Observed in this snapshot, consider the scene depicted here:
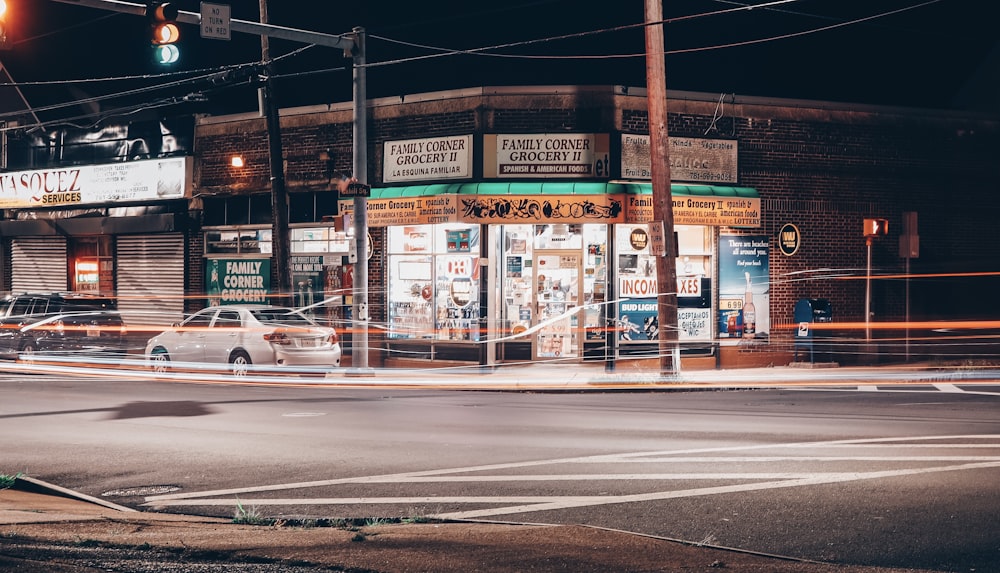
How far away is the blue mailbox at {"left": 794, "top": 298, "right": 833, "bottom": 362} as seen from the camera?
77.8ft

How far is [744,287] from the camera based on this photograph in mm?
24562

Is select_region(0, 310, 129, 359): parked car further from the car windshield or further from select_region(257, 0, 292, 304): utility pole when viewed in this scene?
the car windshield

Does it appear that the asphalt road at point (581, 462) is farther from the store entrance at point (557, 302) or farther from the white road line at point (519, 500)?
the store entrance at point (557, 302)

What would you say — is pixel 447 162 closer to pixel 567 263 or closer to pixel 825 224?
pixel 567 263

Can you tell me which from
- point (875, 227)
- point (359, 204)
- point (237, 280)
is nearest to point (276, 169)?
point (359, 204)

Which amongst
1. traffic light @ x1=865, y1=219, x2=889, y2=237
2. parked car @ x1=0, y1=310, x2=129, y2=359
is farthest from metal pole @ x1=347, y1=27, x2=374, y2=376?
traffic light @ x1=865, y1=219, x2=889, y2=237

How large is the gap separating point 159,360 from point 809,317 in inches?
566

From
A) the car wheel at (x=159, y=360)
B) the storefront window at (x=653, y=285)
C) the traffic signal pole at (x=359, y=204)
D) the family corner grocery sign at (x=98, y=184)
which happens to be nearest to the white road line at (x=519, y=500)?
the traffic signal pole at (x=359, y=204)

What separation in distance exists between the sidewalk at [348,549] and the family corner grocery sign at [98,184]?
75.7ft

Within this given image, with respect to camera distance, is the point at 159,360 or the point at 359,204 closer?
the point at 159,360

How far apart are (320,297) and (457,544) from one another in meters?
20.2

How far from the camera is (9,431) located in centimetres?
1281

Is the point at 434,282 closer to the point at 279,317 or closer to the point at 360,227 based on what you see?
the point at 360,227

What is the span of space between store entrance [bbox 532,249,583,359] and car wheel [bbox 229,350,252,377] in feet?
22.4
